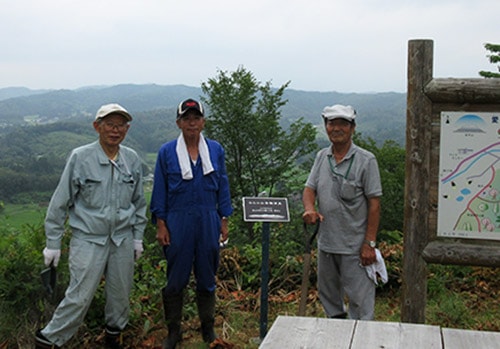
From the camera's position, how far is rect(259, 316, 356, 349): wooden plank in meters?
2.23

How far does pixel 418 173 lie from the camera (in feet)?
12.3

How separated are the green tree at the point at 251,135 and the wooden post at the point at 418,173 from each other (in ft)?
99.0

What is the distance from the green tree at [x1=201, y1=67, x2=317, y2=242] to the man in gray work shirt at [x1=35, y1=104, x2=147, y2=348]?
30254 millimetres

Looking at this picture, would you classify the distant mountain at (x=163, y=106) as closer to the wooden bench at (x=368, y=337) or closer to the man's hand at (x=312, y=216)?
the man's hand at (x=312, y=216)

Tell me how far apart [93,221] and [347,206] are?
1.69 meters

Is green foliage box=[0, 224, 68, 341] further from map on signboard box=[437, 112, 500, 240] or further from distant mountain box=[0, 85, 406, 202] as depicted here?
map on signboard box=[437, 112, 500, 240]

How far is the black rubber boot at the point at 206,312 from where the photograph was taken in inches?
159

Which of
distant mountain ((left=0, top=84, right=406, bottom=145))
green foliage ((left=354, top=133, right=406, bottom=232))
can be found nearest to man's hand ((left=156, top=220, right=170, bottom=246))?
green foliage ((left=354, top=133, right=406, bottom=232))

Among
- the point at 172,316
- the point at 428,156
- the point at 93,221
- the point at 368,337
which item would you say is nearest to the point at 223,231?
the point at 172,316

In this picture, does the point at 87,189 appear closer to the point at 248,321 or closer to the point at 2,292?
the point at 2,292

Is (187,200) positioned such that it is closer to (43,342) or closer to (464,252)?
(43,342)

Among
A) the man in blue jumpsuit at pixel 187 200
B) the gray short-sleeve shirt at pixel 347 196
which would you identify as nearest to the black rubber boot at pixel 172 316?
the man in blue jumpsuit at pixel 187 200

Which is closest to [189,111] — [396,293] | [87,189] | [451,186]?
[87,189]

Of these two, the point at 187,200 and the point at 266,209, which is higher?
the point at 187,200
